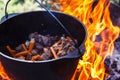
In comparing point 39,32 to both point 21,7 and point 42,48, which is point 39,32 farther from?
point 21,7

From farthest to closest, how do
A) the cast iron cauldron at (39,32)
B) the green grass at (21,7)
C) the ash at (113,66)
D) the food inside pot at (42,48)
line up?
the green grass at (21,7) → the ash at (113,66) → the food inside pot at (42,48) → the cast iron cauldron at (39,32)

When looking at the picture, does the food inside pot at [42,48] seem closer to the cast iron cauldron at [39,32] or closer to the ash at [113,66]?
the cast iron cauldron at [39,32]

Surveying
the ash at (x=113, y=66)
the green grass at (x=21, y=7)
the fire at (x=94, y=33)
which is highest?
the green grass at (x=21, y=7)

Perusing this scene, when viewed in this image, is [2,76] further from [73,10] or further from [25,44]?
[73,10]

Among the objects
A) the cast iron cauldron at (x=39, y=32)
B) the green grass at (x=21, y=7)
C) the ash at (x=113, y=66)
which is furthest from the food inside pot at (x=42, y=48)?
the green grass at (x=21, y=7)

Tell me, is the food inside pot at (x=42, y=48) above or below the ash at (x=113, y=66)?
above

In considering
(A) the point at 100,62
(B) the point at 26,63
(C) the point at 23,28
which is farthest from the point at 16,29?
(A) the point at 100,62
